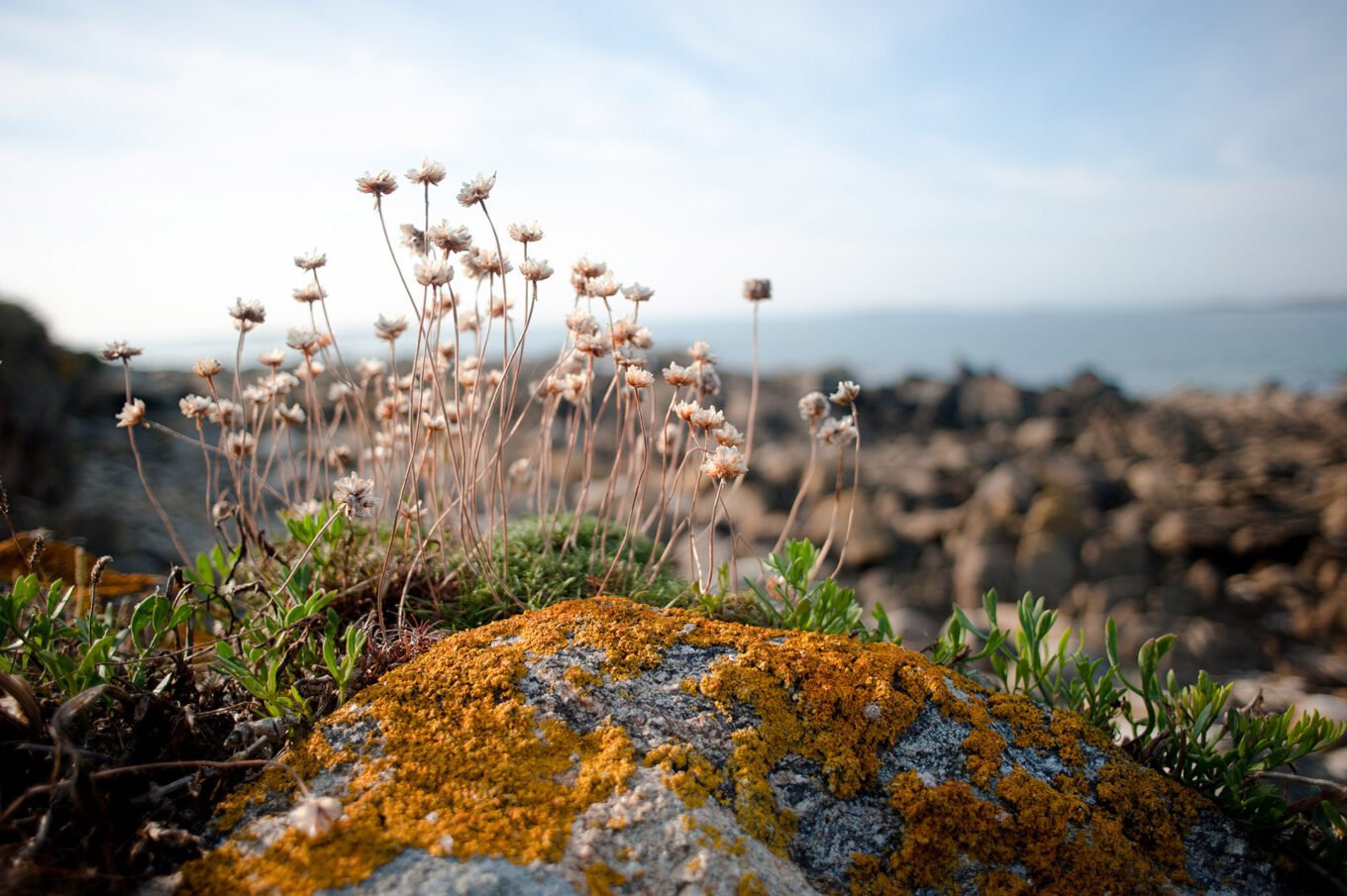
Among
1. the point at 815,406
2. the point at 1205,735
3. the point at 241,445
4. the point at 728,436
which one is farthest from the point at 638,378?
the point at 1205,735

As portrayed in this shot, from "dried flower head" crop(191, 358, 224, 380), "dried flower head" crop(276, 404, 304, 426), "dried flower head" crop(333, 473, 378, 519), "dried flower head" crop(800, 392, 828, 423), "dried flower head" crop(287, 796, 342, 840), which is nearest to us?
"dried flower head" crop(287, 796, 342, 840)

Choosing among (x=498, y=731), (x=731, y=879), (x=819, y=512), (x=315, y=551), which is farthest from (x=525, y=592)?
(x=819, y=512)

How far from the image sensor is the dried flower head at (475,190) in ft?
9.40

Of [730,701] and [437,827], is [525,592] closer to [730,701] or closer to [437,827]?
[730,701]

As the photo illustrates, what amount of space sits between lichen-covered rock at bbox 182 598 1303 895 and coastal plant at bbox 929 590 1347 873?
17 centimetres

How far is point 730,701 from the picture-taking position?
2.27 m

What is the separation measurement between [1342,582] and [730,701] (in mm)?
11988

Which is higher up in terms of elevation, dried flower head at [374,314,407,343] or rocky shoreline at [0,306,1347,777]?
dried flower head at [374,314,407,343]

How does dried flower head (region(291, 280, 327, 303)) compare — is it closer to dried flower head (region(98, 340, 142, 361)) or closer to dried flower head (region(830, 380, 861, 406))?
dried flower head (region(98, 340, 142, 361))

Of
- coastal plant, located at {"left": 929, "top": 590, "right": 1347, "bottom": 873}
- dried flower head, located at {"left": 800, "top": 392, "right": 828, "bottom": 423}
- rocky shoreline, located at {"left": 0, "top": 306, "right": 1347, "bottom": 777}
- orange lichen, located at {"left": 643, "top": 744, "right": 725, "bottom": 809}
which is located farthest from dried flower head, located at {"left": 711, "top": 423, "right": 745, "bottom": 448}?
rocky shoreline, located at {"left": 0, "top": 306, "right": 1347, "bottom": 777}

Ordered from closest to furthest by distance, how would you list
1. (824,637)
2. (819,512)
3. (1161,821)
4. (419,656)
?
(1161,821) → (419,656) → (824,637) → (819,512)

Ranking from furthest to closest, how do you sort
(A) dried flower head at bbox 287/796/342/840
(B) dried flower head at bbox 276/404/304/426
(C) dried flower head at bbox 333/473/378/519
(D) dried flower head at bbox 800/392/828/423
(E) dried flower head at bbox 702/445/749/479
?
(B) dried flower head at bbox 276/404/304/426
(D) dried flower head at bbox 800/392/828/423
(E) dried flower head at bbox 702/445/749/479
(C) dried flower head at bbox 333/473/378/519
(A) dried flower head at bbox 287/796/342/840

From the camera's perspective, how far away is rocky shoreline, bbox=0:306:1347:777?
7668 mm

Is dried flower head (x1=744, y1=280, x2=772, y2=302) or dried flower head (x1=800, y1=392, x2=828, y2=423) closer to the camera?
dried flower head (x1=800, y1=392, x2=828, y2=423)
